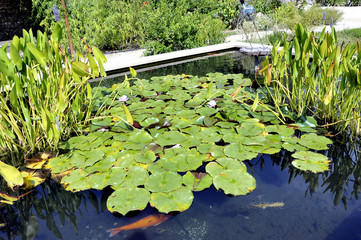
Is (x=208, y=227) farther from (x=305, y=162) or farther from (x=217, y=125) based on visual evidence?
(x=217, y=125)

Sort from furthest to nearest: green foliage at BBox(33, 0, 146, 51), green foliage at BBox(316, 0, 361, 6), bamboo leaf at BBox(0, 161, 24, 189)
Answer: green foliage at BBox(316, 0, 361, 6), green foliage at BBox(33, 0, 146, 51), bamboo leaf at BBox(0, 161, 24, 189)

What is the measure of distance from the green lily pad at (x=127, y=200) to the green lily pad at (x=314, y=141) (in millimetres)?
1145

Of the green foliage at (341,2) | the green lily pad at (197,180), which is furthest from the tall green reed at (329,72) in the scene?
the green foliage at (341,2)

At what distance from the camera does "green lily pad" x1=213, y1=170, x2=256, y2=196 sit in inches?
59.9

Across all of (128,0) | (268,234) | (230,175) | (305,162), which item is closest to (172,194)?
(230,175)

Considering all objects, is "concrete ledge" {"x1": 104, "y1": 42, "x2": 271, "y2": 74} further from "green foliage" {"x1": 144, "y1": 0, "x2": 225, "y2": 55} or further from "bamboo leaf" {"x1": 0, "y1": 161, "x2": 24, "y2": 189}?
"bamboo leaf" {"x1": 0, "y1": 161, "x2": 24, "y2": 189}

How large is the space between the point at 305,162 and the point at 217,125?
0.72 metres

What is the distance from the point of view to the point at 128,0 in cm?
732

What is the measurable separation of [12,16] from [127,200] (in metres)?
7.56

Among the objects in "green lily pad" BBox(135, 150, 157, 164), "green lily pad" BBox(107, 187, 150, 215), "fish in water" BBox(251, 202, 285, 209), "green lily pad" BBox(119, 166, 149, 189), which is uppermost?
"green lily pad" BBox(135, 150, 157, 164)

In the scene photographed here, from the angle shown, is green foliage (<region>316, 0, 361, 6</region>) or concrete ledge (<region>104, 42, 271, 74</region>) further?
green foliage (<region>316, 0, 361, 6</region>)

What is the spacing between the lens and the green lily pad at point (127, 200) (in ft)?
4.61

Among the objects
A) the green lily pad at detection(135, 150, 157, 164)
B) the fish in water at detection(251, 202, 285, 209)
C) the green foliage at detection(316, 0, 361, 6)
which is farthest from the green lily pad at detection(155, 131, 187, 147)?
the green foliage at detection(316, 0, 361, 6)

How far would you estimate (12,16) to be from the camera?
281 inches
